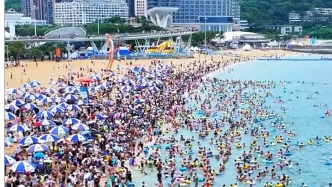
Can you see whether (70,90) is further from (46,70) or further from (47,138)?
(46,70)

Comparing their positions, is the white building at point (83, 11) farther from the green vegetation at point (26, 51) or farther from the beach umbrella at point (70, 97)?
the beach umbrella at point (70, 97)

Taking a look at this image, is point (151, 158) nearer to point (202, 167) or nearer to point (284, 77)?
point (202, 167)

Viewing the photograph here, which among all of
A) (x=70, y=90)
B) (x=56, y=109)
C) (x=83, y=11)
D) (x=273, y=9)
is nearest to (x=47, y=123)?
(x=56, y=109)

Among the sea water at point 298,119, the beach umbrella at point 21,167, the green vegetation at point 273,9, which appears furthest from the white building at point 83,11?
the beach umbrella at point 21,167

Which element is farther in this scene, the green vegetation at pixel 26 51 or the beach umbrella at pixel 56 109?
the green vegetation at pixel 26 51

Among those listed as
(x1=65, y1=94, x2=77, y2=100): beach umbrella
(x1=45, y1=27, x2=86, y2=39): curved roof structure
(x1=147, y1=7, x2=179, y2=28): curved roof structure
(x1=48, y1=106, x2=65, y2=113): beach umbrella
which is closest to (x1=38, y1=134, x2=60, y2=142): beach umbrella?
(x1=48, y1=106, x2=65, y2=113): beach umbrella

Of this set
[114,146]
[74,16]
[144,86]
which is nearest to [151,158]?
[114,146]
